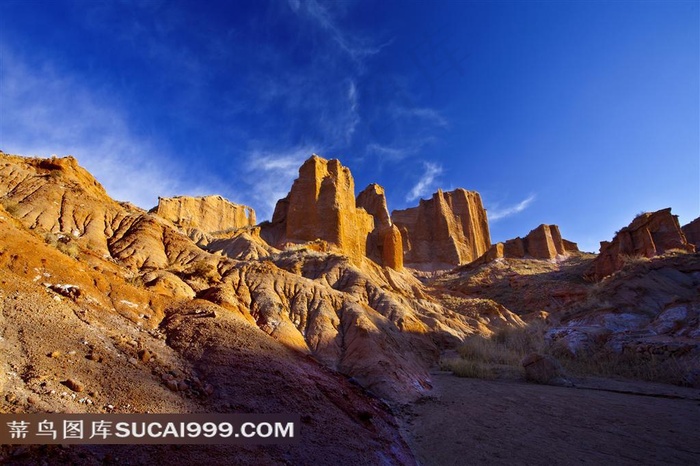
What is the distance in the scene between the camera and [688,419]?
886cm

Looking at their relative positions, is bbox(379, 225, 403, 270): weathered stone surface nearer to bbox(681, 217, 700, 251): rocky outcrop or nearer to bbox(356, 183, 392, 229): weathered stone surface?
bbox(356, 183, 392, 229): weathered stone surface

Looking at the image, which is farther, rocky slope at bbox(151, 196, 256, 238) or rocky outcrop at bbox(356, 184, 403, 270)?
rocky slope at bbox(151, 196, 256, 238)

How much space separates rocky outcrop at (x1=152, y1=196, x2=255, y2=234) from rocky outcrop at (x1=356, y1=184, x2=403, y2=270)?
24526 millimetres

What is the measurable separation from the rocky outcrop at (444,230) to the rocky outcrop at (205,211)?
121 feet

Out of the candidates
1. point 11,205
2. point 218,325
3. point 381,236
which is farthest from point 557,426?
point 381,236

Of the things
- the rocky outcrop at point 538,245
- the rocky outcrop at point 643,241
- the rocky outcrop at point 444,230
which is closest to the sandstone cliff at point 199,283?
the rocky outcrop at point 643,241

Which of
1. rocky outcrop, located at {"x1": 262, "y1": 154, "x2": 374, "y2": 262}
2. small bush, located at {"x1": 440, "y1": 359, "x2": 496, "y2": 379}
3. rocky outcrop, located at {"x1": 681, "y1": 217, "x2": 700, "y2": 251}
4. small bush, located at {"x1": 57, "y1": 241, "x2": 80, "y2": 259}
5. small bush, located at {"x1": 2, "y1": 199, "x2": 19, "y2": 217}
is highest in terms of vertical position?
rocky outcrop, located at {"x1": 262, "y1": 154, "x2": 374, "y2": 262}

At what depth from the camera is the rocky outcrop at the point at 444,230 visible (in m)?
85.5

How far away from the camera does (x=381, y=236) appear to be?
6588 centimetres

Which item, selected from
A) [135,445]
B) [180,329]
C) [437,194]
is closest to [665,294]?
[180,329]

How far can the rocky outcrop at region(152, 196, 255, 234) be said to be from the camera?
6562 centimetres

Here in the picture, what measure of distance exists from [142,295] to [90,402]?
4.90 meters

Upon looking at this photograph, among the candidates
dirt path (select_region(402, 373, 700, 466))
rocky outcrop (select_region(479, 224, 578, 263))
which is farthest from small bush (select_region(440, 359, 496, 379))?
rocky outcrop (select_region(479, 224, 578, 263))

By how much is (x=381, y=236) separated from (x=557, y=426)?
188ft
